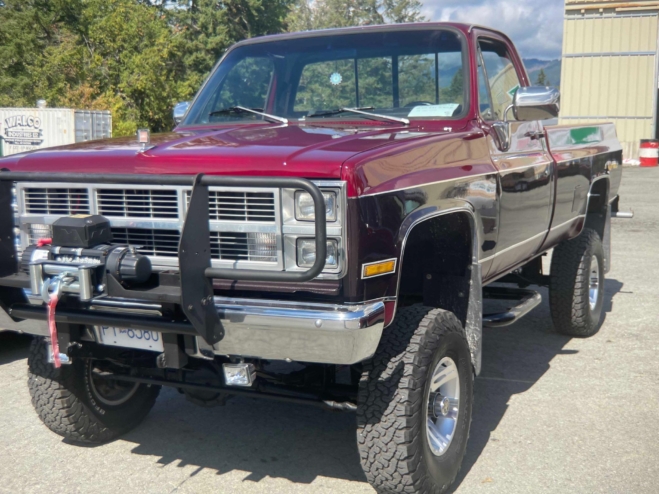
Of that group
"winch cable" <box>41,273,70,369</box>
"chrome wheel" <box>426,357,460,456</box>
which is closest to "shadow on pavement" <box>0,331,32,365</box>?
"winch cable" <box>41,273,70,369</box>

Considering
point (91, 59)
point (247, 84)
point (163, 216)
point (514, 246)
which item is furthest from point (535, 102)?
point (91, 59)

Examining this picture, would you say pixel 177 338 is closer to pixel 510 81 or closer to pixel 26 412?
pixel 26 412

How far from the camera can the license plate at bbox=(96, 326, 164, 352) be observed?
3.18 metres

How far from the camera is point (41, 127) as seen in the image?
18359 mm

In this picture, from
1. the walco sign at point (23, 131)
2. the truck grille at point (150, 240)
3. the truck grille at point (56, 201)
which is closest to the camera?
the truck grille at point (150, 240)

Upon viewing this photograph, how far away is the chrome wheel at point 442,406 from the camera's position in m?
3.47

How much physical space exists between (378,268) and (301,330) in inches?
15.2

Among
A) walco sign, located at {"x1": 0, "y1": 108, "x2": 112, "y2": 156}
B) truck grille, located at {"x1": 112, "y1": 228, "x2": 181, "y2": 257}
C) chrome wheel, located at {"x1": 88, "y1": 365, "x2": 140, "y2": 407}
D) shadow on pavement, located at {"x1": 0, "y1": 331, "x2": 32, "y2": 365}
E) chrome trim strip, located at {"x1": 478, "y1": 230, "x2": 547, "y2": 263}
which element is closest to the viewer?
truck grille, located at {"x1": 112, "y1": 228, "x2": 181, "y2": 257}

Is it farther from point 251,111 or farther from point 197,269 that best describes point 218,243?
point 251,111

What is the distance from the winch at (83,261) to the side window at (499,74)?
2455mm

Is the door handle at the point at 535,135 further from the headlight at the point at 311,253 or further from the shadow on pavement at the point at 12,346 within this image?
the shadow on pavement at the point at 12,346

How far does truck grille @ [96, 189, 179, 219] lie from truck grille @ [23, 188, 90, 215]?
10 centimetres

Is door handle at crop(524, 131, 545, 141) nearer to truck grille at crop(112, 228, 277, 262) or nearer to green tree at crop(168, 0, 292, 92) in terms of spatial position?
truck grille at crop(112, 228, 277, 262)

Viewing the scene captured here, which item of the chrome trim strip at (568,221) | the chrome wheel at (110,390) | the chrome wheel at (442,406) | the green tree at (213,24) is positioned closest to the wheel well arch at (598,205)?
the chrome trim strip at (568,221)
